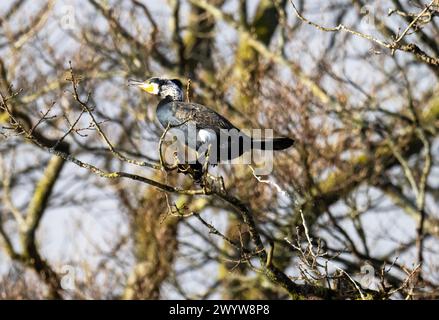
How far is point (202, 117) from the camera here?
647 centimetres

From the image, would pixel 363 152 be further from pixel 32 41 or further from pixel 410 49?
pixel 410 49

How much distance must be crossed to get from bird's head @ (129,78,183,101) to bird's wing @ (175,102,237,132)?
54cm

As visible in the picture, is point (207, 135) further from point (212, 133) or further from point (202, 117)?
point (202, 117)

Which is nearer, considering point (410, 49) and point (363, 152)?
point (410, 49)

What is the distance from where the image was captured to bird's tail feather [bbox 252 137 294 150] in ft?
20.4

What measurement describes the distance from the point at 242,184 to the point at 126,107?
6.85 ft

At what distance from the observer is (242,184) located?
1038 centimetres

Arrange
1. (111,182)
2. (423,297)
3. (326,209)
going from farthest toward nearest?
1. (111,182)
2. (326,209)
3. (423,297)

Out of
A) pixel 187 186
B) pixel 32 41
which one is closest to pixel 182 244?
pixel 187 186

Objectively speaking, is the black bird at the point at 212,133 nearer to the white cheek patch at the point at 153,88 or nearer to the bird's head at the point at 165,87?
the bird's head at the point at 165,87

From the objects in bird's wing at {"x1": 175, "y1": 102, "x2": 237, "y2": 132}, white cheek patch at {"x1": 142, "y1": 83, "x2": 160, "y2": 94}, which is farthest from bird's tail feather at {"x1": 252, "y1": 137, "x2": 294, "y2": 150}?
white cheek patch at {"x1": 142, "y1": 83, "x2": 160, "y2": 94}

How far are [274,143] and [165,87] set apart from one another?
4.68 feet

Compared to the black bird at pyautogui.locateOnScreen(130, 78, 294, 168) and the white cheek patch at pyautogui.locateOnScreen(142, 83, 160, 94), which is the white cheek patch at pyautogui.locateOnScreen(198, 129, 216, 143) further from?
the white cheek patch at pyautogui.locateOnScreen(142, 83, 160, 94)

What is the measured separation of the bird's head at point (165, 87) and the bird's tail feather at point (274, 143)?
1.06 m
